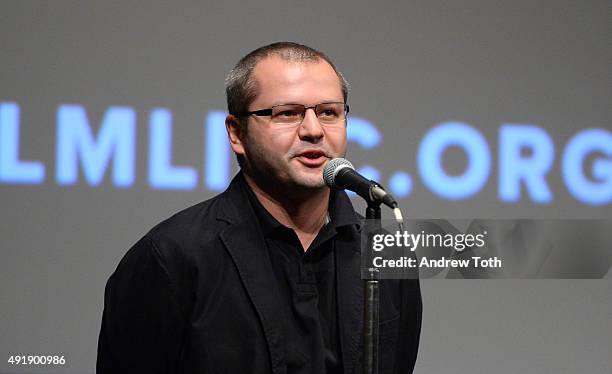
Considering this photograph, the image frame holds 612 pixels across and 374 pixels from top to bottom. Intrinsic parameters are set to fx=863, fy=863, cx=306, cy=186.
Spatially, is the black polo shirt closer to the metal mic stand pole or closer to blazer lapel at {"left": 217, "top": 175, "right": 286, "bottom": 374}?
blazer lapel at {"left": 217, "top": 175, "right": 286, "bottom": 374}

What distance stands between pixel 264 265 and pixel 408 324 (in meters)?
0.45

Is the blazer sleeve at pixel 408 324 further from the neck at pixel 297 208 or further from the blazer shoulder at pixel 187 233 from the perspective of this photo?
the blazer shoulder at pixel 187 233

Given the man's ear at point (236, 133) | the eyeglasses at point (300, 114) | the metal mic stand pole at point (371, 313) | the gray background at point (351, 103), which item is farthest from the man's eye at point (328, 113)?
the gray background at point (351, 103)

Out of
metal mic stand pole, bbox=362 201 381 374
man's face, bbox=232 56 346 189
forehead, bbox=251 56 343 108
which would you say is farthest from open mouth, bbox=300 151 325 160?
metal mic stand pole, bbox=362 201 381 374

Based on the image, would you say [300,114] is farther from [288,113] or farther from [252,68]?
[252,68]

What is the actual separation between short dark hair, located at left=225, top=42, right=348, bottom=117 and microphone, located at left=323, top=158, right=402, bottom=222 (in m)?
0.41

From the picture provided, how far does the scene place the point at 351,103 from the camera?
11.1 feet

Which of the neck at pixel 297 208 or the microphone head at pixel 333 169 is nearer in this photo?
the microphone head at pixel 333 169

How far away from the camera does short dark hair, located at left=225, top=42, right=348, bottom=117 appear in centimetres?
198

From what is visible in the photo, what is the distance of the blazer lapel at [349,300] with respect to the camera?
75.4 inches

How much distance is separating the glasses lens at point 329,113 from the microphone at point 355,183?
0.89 feet

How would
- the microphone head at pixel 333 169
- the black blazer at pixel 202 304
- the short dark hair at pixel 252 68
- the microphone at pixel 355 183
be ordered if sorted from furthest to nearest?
1. the short dark hair at pixel 252 68
2. the black blazer at pixel 202 304
3. the microphone head at pixel 333 169
4. the microphone at pixel 355 183

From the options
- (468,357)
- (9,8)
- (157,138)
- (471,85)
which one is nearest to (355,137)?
(471,85)

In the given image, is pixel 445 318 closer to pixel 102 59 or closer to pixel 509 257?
pixel 509 257
